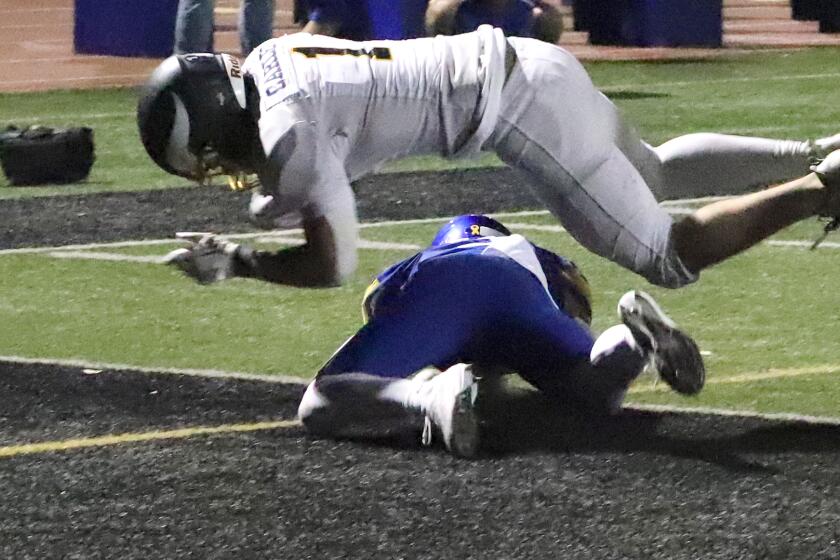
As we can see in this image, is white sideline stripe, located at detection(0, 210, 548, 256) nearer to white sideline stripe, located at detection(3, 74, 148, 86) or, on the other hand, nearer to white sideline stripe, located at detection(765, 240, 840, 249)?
white sideline stripe, located at detection(765, 240, 840, 249)

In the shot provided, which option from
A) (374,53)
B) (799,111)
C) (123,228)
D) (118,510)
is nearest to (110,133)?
(123,228)

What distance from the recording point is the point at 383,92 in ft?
16.1

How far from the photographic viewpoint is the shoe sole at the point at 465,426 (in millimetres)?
4547

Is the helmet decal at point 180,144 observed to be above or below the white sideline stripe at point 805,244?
above

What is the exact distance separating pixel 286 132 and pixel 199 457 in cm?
86

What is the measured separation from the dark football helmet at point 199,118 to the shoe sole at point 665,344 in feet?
3.54

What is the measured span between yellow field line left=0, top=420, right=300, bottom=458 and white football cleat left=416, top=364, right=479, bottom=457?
0.56 metres

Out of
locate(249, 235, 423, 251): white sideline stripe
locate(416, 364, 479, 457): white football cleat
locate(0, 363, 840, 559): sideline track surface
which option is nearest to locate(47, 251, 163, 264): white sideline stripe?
locate(249, 235, 423, 251): white sideline stripe

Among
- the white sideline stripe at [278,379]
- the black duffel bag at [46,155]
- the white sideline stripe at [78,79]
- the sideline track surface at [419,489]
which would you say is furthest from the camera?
the white sideline stripe at [78,79]

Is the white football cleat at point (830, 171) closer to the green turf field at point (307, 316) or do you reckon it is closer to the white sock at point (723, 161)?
the white sock at point (723, 161)

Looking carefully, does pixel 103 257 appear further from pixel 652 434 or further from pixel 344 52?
pixel 652 434

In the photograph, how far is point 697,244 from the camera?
5.24 metres

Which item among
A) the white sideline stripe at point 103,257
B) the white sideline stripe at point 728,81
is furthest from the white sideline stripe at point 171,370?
the white sideline stripe at point 728,81

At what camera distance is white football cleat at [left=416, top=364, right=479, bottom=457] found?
4.54m
